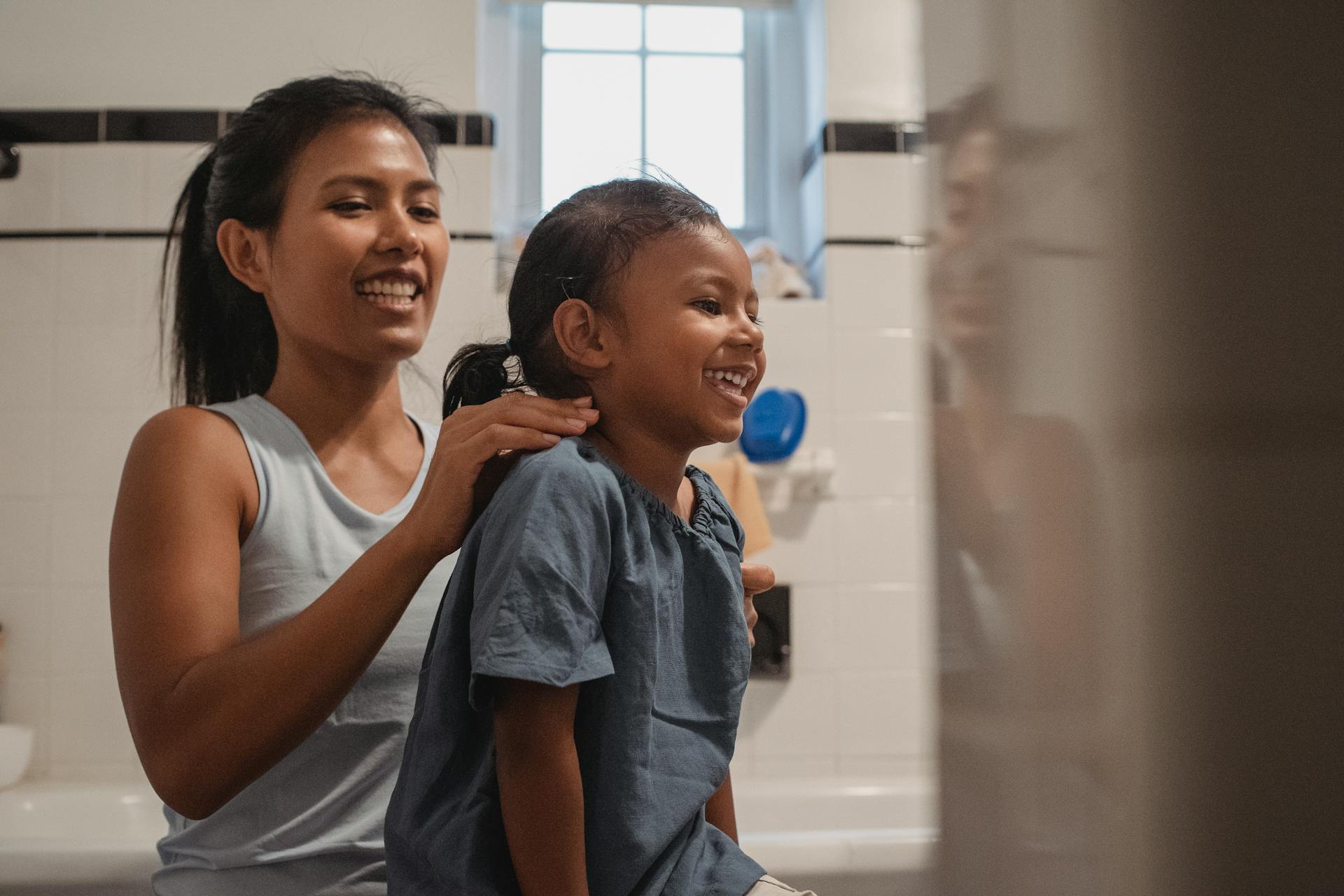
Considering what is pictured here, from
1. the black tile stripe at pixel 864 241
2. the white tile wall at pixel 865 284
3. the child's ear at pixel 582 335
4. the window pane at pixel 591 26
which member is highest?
the window pane at pixel 591 26

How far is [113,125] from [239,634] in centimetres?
194

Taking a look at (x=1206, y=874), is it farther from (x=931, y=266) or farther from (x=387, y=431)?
(x=387, y=431)

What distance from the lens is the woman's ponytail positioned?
890 millimetres

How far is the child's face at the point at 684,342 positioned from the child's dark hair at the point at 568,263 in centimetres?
2

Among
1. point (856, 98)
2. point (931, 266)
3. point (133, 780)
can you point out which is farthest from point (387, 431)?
point (856, 98)

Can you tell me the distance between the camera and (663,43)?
2.73 metres

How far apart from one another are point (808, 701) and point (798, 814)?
0.24 m

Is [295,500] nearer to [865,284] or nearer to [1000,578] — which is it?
[1000,578]

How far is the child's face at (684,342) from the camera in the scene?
0.78 metres

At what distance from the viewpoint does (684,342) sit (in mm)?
778

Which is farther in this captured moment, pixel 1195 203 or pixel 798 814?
pixel 798 814

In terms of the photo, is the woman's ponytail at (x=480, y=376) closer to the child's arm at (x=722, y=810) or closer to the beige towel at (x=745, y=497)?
the child's arm at (x=722, y=810)

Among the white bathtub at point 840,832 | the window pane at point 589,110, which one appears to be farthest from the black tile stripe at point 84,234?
the white bathtub at point 840,832

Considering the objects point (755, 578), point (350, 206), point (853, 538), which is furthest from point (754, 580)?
point (853, 538)
